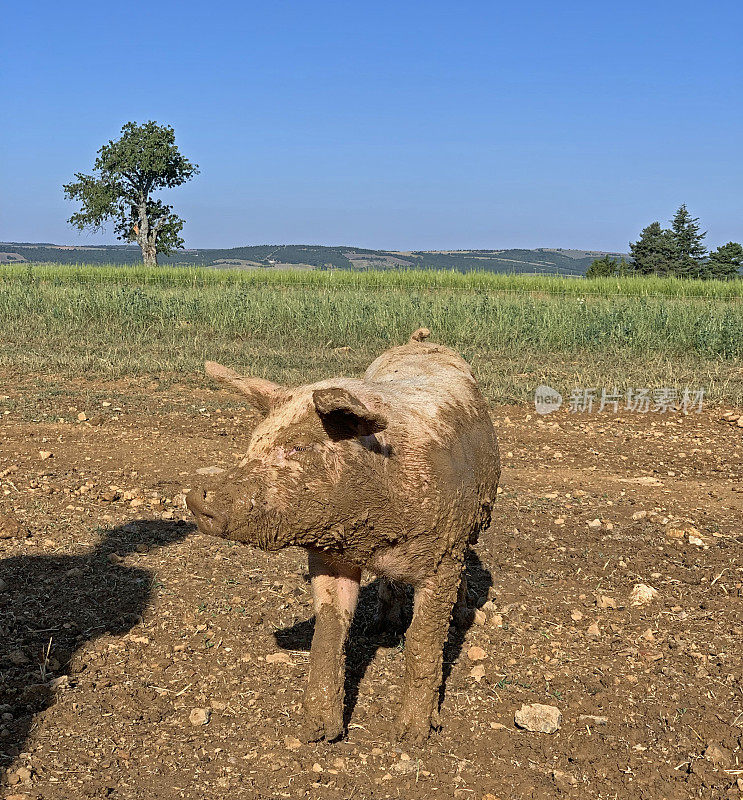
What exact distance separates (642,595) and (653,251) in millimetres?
43178

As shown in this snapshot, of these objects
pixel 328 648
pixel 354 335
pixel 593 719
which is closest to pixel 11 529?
pixel 328 648

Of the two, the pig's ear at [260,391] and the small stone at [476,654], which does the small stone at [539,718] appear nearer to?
the small stone at [476,654]

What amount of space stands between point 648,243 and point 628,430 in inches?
1537

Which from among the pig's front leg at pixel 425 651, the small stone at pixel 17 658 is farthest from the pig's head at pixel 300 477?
the small stone at pixel 17 658

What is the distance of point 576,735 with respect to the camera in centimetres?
352

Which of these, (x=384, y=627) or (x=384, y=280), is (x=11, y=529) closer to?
(x=384, y=627)

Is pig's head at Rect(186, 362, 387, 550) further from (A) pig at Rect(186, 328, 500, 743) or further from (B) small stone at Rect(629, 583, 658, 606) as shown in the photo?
(B) small stone at Rect(629, 583, 658, 606)

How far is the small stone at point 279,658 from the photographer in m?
4.04

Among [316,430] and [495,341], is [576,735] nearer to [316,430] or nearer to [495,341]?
[316,430]

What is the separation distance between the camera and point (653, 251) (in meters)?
44.5

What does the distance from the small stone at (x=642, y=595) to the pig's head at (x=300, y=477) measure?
8.72 feet

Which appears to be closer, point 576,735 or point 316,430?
point 316,430

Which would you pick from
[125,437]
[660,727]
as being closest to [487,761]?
[660,727]
